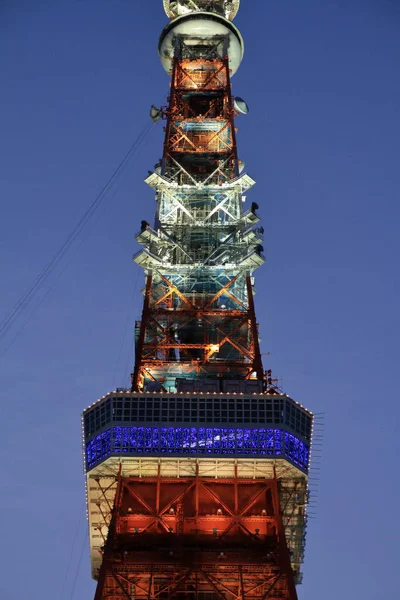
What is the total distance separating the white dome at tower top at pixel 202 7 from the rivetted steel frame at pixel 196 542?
70.9m

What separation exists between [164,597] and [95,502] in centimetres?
921

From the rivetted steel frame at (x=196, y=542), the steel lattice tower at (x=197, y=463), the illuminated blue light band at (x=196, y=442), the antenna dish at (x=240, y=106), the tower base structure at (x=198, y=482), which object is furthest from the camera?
the antenna dish at (x=240, y=106)

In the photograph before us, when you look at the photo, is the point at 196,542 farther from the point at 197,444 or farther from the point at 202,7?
the point at 202,7

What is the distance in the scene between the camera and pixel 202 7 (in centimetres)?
12600

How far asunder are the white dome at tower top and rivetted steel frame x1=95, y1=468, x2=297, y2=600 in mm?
70876

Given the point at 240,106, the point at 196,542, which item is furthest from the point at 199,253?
the point at 196,542

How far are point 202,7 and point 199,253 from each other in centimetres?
4130

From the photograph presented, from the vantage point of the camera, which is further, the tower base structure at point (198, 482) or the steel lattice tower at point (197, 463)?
the tower base structure at point (198, 482)

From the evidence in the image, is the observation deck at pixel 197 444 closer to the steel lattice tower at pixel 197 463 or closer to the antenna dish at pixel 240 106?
the steel lattice tower at pixel 197 463

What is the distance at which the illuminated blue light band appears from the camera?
2815 inches

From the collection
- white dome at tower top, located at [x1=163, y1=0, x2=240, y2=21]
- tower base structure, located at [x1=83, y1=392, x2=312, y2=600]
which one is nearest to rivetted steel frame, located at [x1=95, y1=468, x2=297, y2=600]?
tower base structure, located at [x1=83, y1=392, x2=312, y2=600]

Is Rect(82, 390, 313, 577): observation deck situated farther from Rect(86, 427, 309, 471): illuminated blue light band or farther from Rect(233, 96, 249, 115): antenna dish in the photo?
Rect(233, 96, 249, 115): antenna dish

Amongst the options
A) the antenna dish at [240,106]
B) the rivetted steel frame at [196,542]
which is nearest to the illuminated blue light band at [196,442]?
the rivetted steel frame at [196,542]

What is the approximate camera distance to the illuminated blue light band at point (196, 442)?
71.5m
